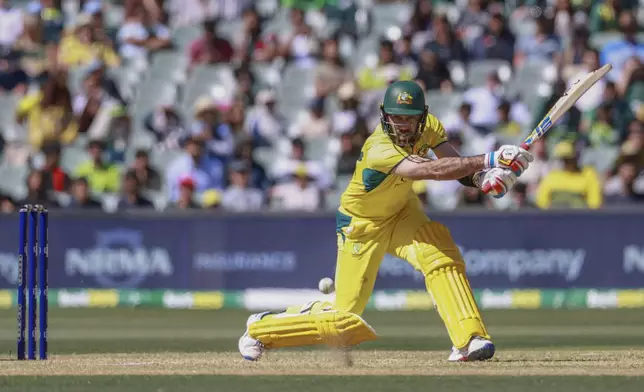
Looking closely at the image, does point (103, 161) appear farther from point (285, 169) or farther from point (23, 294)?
point (23, 294)

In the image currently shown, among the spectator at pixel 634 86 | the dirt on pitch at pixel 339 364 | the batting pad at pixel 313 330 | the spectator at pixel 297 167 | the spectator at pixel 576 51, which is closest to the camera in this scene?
the dirt on pitch at pixel 339 364

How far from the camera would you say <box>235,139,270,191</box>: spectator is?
50.3 ft

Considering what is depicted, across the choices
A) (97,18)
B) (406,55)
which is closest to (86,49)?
(97,18)

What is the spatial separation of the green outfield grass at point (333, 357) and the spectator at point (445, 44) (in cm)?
400

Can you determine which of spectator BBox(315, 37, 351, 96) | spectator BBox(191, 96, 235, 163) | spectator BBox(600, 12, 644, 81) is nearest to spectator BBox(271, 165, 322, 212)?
spectator BBox(191, 96, 235, 163)

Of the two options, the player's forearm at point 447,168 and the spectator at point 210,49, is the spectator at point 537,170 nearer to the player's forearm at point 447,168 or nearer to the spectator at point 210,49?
the spectator at point 210,49

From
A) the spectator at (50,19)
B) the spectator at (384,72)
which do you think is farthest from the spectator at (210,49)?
the spectator at (50,19)

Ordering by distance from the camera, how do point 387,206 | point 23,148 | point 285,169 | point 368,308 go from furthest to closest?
point 23,148, point 285,169, point 368,308, point 387,206

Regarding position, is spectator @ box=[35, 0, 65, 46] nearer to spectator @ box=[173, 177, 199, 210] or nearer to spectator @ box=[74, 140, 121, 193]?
spectator @ box=[74, 140, 121, 193]

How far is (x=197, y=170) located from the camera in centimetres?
1535

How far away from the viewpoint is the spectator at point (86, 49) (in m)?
17.5

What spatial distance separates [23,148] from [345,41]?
411 centimetres

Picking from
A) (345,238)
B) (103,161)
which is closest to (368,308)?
(103,161)

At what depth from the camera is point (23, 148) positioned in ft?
53.8
